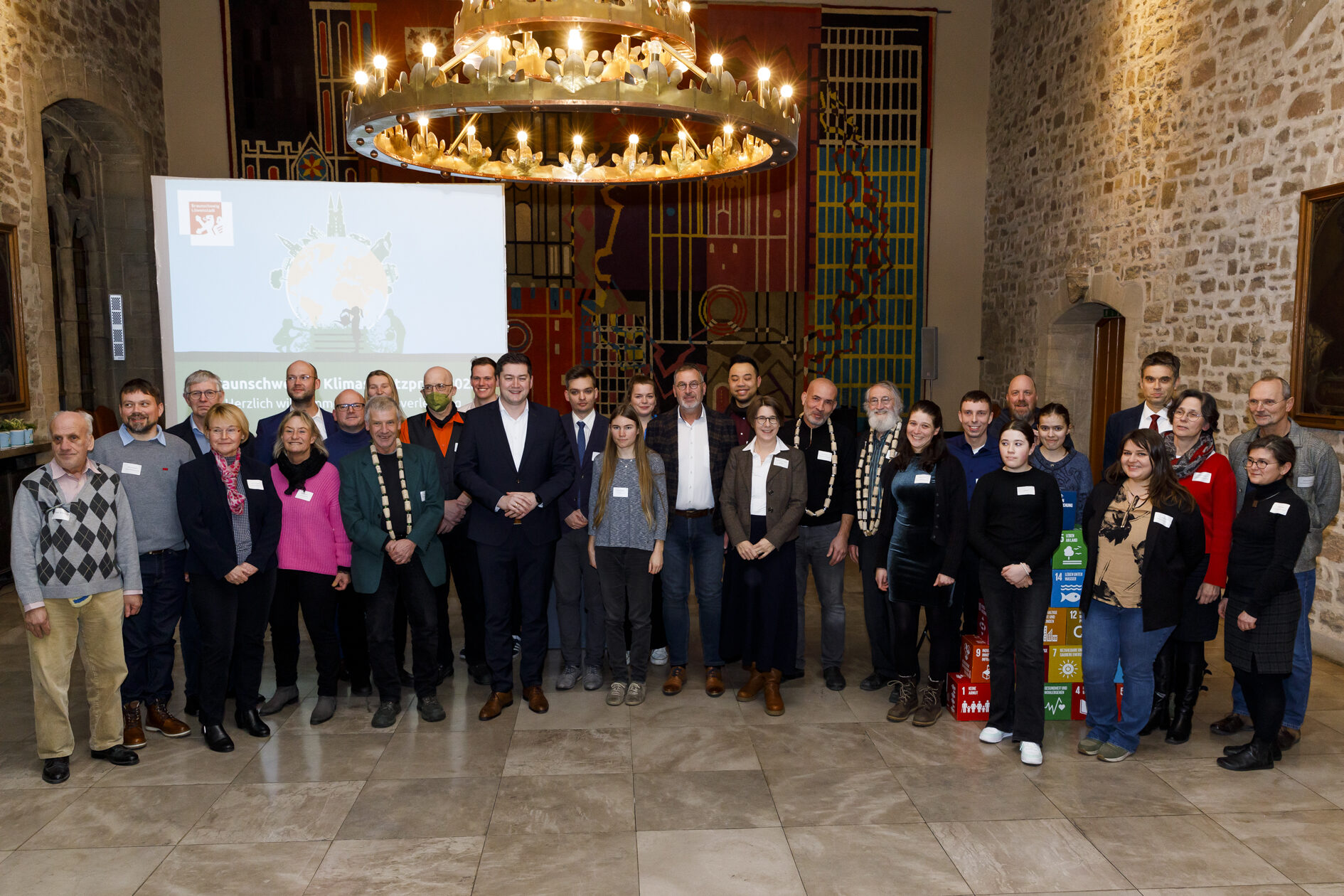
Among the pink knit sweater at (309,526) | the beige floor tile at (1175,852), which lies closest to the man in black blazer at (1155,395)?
the beige floor tile at (1175,852)

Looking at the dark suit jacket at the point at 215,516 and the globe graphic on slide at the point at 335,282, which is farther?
the globe graphic on slide at the point at 335,282

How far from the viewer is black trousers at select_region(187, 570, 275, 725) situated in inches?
146

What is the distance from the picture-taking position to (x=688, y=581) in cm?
446

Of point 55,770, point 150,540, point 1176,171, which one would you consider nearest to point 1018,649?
point 150,540

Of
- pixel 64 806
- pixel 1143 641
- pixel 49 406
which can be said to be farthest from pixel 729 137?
pixel 49 406

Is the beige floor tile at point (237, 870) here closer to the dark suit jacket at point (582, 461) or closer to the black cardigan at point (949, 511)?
the dark suit jacket at point (582, 461)

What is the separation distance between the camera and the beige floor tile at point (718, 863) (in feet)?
9.09

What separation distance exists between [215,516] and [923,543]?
2948 mm

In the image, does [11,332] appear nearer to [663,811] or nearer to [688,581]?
[688,581]

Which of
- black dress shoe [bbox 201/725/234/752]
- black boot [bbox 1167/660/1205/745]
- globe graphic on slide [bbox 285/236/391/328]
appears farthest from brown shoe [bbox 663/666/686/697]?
globe graphic on slide [bbox 285/236/391/328]

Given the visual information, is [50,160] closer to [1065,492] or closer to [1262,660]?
[1065,492]

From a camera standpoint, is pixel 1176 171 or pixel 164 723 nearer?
pixel 164 723

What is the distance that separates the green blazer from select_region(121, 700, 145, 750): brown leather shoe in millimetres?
1006

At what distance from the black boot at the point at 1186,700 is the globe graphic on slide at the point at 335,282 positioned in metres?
4.86
